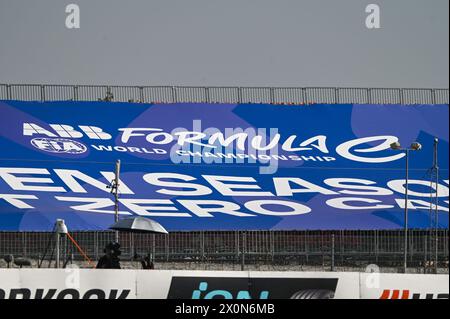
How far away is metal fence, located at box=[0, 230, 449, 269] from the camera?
2519 cm

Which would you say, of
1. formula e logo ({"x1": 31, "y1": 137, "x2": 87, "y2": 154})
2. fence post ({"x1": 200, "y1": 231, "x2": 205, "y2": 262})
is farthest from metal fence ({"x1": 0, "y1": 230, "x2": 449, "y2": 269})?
formula e logo ({"x1": 31, "y1": 137, "x2": 87, "y2": 154})

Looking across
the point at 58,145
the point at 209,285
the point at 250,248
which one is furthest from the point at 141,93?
the point at 209,285

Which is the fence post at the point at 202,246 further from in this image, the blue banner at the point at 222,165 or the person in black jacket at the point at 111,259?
the person in black jacket at the point at 111,259

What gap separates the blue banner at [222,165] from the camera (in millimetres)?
29000

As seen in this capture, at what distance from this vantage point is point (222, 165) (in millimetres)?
30688

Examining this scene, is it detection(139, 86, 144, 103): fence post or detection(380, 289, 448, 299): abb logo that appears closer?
detection(380, 289, 448, 299): abb logo

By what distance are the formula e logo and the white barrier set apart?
47.0ft

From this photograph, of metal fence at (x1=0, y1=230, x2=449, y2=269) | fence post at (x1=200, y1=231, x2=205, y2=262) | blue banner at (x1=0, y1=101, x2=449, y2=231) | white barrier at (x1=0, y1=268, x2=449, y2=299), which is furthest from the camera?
blue banner at (x1=0, y1=101, x2=449, y2=231)

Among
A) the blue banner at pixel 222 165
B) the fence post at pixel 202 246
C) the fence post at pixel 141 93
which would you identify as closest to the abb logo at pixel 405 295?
the fence post at pixel 202 246

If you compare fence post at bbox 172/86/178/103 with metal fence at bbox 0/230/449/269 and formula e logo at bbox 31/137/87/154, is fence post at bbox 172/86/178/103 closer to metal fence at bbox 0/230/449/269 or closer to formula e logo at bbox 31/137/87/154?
formula e logo at bbox 31/137/87/154

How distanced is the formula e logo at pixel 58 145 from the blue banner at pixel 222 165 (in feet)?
0.11

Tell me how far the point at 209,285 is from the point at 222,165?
47.2 feet

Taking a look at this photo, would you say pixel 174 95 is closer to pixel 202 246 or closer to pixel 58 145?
pixel 58 145
